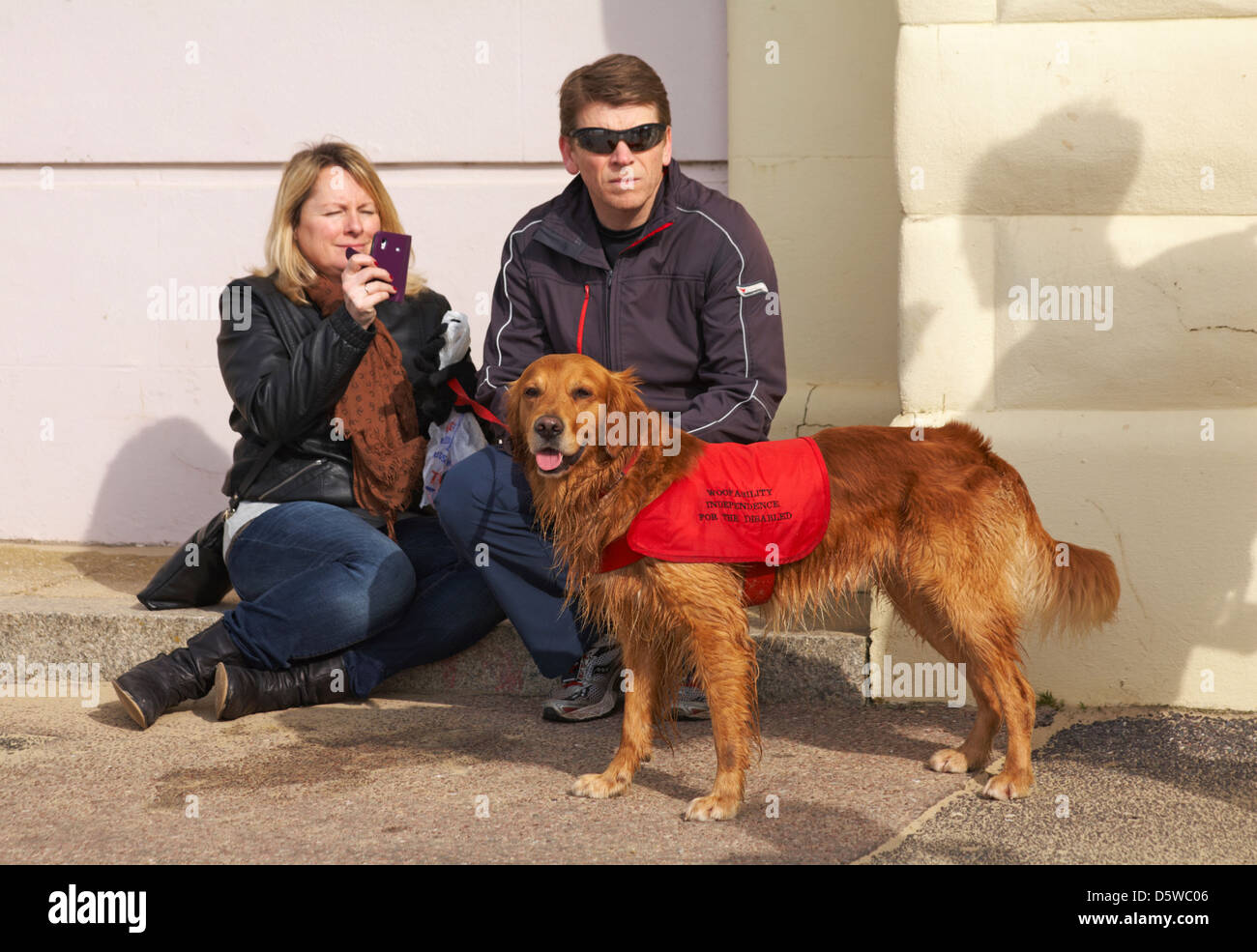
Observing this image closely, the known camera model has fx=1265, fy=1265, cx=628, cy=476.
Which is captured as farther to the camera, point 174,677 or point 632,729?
point 174,677

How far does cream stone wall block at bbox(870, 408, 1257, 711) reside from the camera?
A: 4.22m

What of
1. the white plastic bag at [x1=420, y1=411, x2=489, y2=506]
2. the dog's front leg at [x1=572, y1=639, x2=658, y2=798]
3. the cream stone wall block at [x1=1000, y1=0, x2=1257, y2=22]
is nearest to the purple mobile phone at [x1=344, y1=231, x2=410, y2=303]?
the white plastic bag at [x1=420, y1=411, x2=489, y2=506]

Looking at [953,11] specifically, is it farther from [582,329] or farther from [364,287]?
[364,287]

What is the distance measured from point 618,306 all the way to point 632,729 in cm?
134

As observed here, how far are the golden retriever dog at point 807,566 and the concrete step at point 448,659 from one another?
633 mm

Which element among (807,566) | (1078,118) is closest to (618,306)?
(807,566)

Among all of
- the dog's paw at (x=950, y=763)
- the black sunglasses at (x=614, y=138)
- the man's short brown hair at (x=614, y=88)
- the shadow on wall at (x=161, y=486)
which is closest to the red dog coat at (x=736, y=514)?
the dog's paw at (x=950, y=763)

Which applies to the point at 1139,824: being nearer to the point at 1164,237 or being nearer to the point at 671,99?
the point at 1164,237

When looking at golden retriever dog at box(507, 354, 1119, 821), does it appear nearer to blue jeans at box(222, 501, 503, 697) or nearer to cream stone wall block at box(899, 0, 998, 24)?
blue jeans at box(222, 501, 503, 697)

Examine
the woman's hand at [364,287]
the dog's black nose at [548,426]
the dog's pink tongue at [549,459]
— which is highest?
the woman's hand at [364,287]

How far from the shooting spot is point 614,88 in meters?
3.88

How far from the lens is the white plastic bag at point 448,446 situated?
4.46 m

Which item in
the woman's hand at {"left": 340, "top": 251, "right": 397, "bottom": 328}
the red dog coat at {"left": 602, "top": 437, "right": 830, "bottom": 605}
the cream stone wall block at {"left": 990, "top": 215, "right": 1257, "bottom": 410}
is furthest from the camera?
the cream stone wall block at {"left": 990, "top": 215, "right": 1257, "bottom": 410}

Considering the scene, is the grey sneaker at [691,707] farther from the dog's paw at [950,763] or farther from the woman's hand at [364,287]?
the woman's hand at [364,287]
